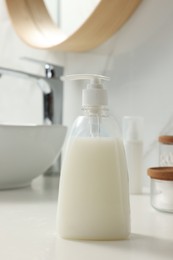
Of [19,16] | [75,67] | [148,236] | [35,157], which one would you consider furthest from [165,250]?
[19,16]

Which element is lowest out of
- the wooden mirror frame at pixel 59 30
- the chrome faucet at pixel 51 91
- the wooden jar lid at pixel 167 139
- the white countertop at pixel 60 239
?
the white countertop at pixel 60 239

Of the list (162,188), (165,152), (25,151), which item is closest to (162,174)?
(162,188)

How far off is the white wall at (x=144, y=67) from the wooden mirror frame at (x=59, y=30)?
0.02m

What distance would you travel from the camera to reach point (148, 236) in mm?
515

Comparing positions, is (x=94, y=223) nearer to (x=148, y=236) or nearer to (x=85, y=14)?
(x=148, y=236)

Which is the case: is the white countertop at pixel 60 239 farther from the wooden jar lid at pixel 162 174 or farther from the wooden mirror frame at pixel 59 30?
the wooden mirror frame at pixel 59 30

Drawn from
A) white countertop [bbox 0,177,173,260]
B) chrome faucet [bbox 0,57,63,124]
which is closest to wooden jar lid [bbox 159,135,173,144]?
white countertop [bbox 0,177,173,260]

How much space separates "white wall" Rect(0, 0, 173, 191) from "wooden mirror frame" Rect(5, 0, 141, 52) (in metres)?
0.02

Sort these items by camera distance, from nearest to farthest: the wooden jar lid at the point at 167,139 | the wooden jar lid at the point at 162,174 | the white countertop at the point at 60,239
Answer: the white countertop at the point at 60,239 → the wooden jar lid at the point at 162,174 → the wooden jar lid at the point at 167,139

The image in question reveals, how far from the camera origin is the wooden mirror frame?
37.6 inches

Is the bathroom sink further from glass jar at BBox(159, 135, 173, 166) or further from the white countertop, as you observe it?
glass jar at BBox(159, 135, 173, 166)

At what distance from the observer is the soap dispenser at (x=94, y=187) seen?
→ 19.2 inches

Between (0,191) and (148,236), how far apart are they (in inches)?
16.9

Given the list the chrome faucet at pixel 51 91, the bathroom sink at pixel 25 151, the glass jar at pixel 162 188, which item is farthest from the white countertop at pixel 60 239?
the chrome faucet at pixel 51 91
